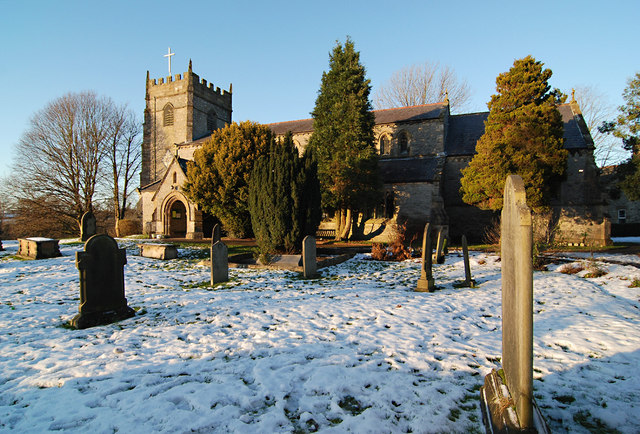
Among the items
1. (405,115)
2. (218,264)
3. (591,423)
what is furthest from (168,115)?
(591,423)

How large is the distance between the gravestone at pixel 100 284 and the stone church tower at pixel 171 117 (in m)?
27.6

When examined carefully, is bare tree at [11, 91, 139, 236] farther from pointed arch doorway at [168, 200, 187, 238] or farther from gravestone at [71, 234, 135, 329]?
gravestone at [71, 234, 135, 329]

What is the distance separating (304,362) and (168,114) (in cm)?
3402

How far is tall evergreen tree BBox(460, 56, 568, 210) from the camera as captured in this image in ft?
55.1

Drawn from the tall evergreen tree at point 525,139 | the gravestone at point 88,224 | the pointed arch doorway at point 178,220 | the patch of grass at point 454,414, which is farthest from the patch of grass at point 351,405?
the pointed arch doorway at point 178,220

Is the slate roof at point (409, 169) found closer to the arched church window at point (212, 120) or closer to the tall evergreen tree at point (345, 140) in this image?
the tall evergreen tree at point (345, 140)

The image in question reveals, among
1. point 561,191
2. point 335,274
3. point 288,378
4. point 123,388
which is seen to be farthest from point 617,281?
point 561,191

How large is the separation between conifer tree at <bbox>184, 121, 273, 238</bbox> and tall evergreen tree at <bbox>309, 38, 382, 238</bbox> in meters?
4.10

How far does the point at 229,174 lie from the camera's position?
18.2 meters

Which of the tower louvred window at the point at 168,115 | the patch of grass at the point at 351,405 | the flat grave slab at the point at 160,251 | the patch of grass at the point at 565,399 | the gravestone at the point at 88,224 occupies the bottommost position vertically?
the patch of grass at the point at 351,405

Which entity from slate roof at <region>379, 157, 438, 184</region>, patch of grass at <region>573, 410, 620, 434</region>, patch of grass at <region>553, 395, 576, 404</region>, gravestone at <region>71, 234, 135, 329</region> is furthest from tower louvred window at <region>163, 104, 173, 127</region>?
patch of grass at <region>573, 410, 620, 434</region>

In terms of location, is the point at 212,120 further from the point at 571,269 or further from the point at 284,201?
the point at 571,269

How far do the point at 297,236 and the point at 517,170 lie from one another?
44.2ft

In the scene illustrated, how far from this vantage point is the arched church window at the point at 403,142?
2467 centimetres
